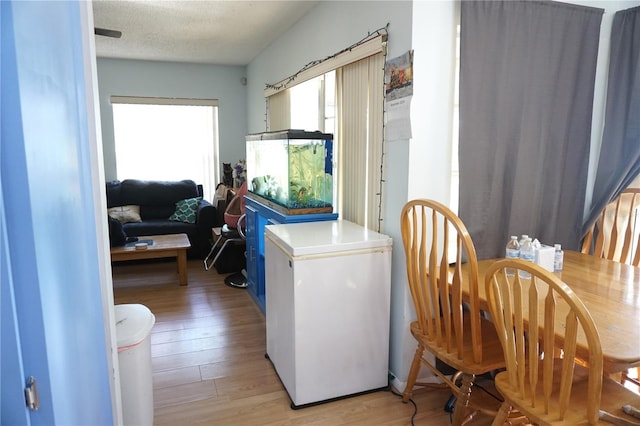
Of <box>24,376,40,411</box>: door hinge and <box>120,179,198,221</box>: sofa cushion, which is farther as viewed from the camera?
<box>120,179,198,221</box>: sofa cushion

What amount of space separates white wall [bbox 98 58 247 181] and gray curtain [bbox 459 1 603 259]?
161 inches

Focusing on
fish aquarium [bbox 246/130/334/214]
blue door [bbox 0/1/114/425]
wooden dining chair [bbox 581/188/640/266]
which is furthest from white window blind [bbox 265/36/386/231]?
blue door [bbox 0/1/114/425]

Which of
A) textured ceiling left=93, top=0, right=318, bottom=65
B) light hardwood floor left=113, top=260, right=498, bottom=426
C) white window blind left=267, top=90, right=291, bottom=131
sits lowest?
light hardwood floor left=113, top=260, right=498, bottom=426

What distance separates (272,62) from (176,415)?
3.31 meters

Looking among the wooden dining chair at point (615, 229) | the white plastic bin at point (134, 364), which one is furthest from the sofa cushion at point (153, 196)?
the wooden dining chair at point (615, 229)

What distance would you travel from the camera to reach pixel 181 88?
5.41m

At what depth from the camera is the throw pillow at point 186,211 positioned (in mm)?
4922

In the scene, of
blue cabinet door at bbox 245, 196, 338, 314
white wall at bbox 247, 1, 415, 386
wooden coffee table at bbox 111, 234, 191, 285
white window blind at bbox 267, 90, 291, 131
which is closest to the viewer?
white wall at bbox 247, 1, 415, 386

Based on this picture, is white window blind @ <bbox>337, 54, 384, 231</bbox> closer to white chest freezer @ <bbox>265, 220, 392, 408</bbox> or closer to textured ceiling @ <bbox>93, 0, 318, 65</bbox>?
white chest freezer @ <bbox>265, 220, 392, 408</bbox>

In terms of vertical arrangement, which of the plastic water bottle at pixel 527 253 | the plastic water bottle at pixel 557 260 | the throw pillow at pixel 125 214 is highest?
the plastic water bottle at pixel 527 253

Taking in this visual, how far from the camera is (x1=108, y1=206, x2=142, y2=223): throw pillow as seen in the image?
4.73 metres

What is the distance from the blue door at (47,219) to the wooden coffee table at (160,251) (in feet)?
9.12

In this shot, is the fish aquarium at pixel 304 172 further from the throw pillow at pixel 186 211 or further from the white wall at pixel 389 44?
the throw pillow at pixel 186 211

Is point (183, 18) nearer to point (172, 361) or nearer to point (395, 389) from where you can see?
point (172, 361)
